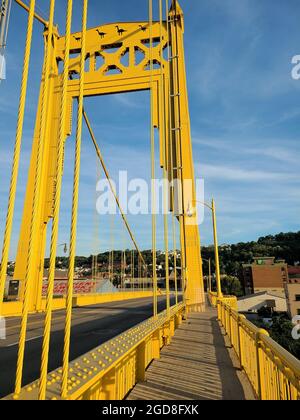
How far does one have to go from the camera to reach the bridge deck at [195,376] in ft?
14.0

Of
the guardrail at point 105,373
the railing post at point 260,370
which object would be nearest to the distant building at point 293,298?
the guardrail at point 105,373

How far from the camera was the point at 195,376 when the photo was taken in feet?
16.6

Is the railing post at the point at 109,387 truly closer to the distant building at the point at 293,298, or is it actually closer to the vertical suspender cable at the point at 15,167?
the vertical suspender cable at the point at 15,167

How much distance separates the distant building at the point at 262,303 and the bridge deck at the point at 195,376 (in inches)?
2089

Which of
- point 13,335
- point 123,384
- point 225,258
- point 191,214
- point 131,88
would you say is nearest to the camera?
point 123,384

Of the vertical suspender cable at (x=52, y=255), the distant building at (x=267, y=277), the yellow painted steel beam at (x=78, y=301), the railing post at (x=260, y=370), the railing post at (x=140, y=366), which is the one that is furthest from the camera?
the distant building at (x=267, y=277)

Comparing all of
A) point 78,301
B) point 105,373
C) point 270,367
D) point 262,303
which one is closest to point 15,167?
point 105,373

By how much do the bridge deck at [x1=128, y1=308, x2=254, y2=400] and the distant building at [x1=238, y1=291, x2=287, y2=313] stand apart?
174ft

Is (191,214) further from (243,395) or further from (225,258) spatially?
(225,258)

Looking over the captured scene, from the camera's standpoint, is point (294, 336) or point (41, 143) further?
point (294, 336)

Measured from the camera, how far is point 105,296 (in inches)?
1139
